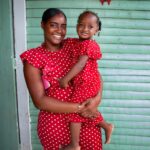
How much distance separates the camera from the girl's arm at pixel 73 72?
2.07 metres

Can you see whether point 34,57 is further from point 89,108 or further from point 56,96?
point 89,108

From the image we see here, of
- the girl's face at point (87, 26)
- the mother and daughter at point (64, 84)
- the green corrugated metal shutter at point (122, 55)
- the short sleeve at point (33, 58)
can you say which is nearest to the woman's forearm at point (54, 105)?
the mother and daughter at point (64, 84)

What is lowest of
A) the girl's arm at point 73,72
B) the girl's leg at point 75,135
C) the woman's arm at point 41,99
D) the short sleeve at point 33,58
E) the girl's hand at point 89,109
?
the girl's leg at point 75,135

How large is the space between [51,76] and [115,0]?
5.49 ft

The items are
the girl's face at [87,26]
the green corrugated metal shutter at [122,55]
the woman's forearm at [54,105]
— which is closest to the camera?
the woman's forearm at [54,105]

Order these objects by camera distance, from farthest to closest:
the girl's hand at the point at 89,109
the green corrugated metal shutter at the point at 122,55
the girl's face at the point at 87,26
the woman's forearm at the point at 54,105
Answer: the green corrugated metal shutter at the point at 122,55 < the girl's face at the point at 87,26 < the girl's hand at the point at 89,109 < the woman's forearm at the point at 54,105

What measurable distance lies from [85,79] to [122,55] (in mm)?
1496

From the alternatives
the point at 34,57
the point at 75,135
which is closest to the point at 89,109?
the point at 75,135

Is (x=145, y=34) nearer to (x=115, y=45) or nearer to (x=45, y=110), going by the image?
(x=115, y=45)

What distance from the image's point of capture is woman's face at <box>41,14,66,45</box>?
2.10 meters

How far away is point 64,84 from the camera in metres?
2.08

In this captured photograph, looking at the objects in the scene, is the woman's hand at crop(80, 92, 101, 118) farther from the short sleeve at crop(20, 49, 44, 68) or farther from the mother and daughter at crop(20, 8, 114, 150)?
the short sleeve at crop(20, 49, 44, 68)

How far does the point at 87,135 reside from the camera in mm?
2277

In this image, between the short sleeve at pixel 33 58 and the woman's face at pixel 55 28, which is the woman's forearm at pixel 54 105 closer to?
the short sleeve at pixel 33 58
